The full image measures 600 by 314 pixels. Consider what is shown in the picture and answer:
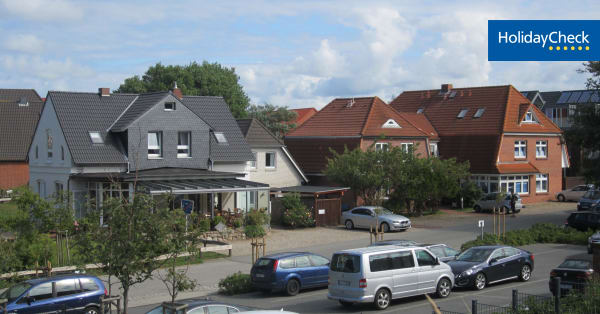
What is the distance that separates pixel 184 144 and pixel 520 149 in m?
27.7

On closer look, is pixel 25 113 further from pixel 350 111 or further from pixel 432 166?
pixel 432 166

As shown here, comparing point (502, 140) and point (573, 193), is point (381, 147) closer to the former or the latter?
point (502, 140)

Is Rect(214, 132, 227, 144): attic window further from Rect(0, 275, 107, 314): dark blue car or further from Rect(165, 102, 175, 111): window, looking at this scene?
Rect(0, 275, 107, 314): dark blue car

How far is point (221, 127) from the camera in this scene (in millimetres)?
43438

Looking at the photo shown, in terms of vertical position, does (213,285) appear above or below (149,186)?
below

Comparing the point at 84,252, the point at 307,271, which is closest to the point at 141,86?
the point at 307,271

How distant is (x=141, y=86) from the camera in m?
74.1

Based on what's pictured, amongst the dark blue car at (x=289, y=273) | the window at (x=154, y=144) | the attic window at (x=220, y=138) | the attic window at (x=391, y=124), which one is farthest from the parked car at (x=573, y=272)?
the attic window at (x=391, y=124)

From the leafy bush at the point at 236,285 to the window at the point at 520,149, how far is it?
117ft

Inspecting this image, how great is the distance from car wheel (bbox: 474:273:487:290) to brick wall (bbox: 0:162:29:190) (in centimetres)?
4462

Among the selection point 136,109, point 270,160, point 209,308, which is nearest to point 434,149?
point 270,160

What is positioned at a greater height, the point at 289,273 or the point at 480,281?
the point at 289,273

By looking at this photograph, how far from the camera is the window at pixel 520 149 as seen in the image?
53.6 metres

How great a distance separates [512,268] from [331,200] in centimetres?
1983
